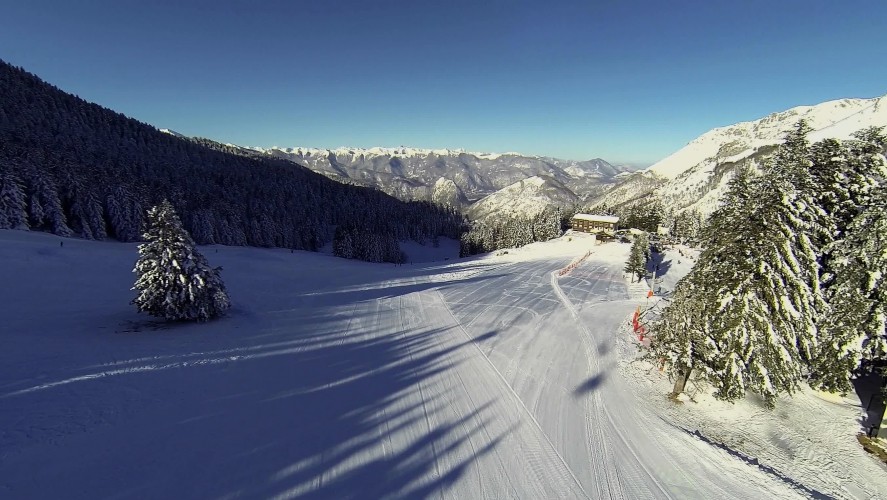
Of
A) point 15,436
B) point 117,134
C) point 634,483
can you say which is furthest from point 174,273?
point 117,134

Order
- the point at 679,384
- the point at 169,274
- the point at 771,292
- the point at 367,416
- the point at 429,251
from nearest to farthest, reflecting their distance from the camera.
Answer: the point at 367,416, the point at 771,292, the point at 679,384, the point at 169,274, the point at 429,251

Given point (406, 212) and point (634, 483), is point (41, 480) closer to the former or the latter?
point (634, 483)

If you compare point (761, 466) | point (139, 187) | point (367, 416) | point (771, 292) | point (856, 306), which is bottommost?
point (761, 466)

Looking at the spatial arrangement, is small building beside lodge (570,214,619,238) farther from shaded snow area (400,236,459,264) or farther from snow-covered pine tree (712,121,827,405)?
snow-covered pine tree (712,121,827,405)

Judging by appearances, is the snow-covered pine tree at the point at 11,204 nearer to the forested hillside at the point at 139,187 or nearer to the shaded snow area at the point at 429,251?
the forested hillside at the point at 139,187

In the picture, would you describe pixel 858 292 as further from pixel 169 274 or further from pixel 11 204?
pixel 11 204

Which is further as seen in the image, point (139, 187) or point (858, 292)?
point (139, 187)

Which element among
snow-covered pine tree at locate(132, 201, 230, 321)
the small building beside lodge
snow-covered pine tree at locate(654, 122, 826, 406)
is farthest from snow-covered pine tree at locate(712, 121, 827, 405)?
the small building beside lodge

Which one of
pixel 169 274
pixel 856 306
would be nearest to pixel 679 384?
pixel 856 306
